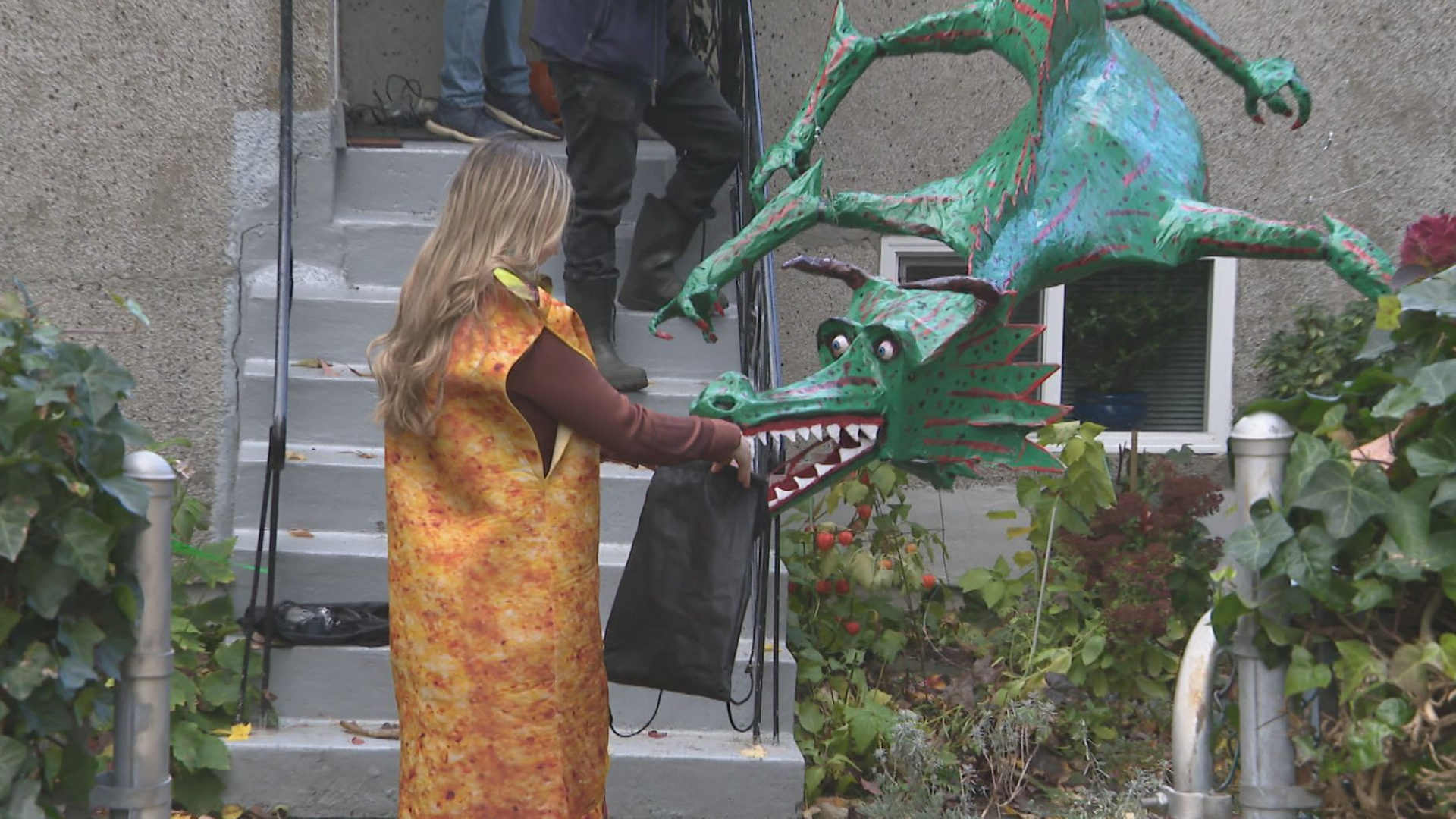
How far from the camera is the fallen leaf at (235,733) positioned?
422 cm

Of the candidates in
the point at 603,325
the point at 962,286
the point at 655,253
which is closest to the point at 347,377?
the point at 603,325

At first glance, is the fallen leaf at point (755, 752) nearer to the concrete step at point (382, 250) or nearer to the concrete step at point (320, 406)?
the concrete step at point (320, 406)

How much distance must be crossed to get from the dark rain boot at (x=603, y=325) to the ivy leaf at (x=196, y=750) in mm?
1701

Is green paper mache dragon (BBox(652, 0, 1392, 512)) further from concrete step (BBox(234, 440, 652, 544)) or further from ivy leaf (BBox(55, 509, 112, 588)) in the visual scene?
concrete step (BBox(234, 440, 652, 544))

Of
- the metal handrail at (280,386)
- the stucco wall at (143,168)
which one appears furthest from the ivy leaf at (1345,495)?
the stucco wall at (143,168)

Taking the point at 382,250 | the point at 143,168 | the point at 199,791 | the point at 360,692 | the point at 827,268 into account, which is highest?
the point at 143,168

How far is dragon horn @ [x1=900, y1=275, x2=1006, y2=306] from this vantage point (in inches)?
112

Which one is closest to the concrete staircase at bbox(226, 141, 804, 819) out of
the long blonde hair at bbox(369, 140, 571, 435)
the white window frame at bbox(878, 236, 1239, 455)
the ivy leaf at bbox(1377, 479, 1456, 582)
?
the white window frame at bbox(878, 236, 1239, 455)

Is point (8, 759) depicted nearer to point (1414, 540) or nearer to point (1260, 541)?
point (1260, 541)

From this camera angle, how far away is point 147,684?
2268mm

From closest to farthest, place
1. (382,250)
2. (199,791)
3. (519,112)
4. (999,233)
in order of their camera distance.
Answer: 1. (999,233)
2. (199,791)
3. (382,250)
4. (519,112)

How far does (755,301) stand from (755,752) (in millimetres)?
1615

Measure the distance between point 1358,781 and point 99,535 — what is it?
1.80 metres

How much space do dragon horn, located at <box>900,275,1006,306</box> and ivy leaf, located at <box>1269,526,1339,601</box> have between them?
101 cm
